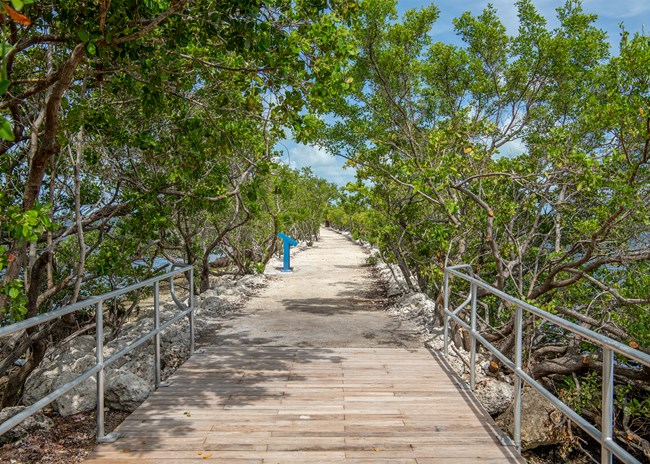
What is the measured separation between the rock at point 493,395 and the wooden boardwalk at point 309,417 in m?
1.15

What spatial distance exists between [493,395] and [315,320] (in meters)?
3.63

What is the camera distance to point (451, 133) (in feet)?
26.8

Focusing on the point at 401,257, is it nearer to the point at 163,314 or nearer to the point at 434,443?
the point at 163,314

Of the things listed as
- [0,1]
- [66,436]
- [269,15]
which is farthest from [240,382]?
[0,1]

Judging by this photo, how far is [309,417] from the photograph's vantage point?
4.47 metres

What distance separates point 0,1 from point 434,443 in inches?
144

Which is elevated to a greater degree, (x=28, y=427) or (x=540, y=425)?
(x=28, y=427)

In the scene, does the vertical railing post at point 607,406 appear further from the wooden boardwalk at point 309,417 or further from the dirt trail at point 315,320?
the dirt trail at point 315,320

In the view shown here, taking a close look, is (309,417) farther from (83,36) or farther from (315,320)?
(315,320)

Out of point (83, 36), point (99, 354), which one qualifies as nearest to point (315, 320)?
point (99, 354)

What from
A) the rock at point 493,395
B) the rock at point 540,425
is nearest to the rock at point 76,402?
the rock at point 493,395

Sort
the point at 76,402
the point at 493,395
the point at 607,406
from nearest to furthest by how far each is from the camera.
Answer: the point at 607,406
the point at 76,402
the point at 493,395

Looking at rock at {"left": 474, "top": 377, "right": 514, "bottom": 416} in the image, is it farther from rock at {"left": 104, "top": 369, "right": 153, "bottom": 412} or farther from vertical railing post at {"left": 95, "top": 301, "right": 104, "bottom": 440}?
vertical railing post at {"left": 95, "top": 301, "right": 104, "bottom": 440}

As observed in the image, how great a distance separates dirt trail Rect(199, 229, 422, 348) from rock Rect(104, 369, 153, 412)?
2.03 m
